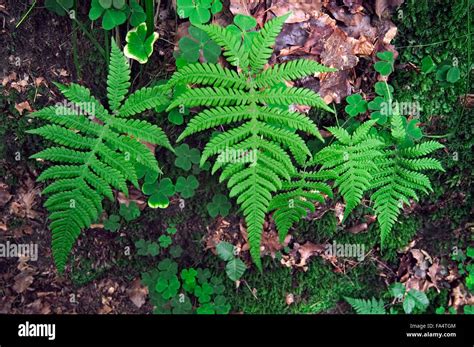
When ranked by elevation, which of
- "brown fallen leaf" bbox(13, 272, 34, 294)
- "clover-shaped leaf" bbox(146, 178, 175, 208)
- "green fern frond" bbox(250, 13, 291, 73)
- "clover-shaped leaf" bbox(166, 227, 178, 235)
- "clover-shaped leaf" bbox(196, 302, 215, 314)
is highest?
"green fern frond" bbox(250, 13, 291, 73)

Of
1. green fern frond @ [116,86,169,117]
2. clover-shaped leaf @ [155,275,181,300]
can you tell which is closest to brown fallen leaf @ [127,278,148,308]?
clover-shaped leaf @ [155,275,181,300]

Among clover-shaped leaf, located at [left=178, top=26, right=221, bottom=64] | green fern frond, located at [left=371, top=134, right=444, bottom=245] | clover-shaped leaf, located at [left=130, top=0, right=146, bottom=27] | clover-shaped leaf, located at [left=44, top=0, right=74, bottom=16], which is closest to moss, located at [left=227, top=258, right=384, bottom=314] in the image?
green fern frond, located at [left=371, top=134, right=444, bottom=245]

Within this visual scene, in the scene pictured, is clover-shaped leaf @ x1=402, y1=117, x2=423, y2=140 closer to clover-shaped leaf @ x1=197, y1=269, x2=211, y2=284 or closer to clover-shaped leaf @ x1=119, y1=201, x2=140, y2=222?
clover-shaped leaf @ x1=197, y1=269, x2=211, y2=284

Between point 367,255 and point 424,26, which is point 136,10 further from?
point 367,255

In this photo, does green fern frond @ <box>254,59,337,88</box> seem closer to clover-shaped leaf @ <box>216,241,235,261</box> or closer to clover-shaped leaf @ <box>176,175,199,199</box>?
clover-shaped leaf @ <box>176,175,199,199</box>

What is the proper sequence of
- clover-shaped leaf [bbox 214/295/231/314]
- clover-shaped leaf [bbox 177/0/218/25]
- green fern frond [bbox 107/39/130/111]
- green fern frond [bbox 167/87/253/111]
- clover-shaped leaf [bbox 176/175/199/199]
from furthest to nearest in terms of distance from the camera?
clover-shaped leaf [bbox 214/295/231/314]
clover-shaped leaf [bbox 176/175/199/199]
clover-shaped leaf [bbox 177/0/218/25]
green fern frond [bbox 107/39/130/111]
green fern frond [bbox 167/87/253/111]

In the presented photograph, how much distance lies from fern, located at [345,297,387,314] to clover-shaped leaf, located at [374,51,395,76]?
176 centimetres

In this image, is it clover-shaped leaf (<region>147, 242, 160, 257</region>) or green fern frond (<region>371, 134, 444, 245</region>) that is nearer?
green fern frond (<region>371, 134, 444, 245</region>)

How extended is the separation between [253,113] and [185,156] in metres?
0.70

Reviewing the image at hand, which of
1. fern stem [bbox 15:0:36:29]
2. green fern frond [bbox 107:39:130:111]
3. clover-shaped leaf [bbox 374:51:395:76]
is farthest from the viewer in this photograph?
clover-shaped leaf [bbox 374:51:395:76]

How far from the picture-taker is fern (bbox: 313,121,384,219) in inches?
128

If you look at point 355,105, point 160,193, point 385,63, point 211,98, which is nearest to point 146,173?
point 160,193

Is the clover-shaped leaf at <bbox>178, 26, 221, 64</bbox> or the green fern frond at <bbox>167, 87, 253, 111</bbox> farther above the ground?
the clover-shaped leaf at <bbox>178, 26, 221, 64</bbox>

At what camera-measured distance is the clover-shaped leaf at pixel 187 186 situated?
3.54m
